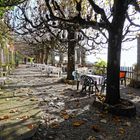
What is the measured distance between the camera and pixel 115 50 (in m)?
11.1

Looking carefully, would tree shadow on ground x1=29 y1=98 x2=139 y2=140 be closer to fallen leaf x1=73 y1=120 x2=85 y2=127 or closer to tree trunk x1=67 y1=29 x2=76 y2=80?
fallen leaf x1=73 y1=120 x2=85 y2=127

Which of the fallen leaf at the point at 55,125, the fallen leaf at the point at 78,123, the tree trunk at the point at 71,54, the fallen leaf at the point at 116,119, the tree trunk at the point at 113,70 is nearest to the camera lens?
the fallen leaf at the point at 55,125

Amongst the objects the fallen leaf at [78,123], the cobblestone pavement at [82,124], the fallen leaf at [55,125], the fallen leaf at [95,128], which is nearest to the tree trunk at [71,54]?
the cobblestone pavement at [82,124]

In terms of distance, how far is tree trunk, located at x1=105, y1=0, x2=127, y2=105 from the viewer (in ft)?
35.9

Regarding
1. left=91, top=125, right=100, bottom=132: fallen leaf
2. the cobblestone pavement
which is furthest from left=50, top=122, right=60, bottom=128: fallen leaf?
left=91, top=125, right=100, bottom=132: fallen leaf

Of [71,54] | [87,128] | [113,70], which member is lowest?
[87,128]

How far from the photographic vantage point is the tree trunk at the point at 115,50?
10953 millimetres

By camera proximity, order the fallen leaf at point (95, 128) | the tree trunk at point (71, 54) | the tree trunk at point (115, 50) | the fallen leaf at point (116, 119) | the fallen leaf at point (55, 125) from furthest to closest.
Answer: the tree trunk at point (71, 54) → the tree trunk at point (115, 50) → the fallen leaf at point (116, 119) → the fallen leaf at point (55, 125) → the fallen leaf at point (95, 128)

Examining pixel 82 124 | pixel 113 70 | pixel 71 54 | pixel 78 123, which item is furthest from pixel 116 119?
pixel 71 54

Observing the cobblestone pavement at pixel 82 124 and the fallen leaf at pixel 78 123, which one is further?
the fallen leaf at pixel 78 123

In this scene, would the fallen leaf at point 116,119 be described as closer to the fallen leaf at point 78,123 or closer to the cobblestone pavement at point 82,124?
the cobblestone pavement at point 82,124

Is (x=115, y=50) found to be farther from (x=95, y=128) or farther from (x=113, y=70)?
(x=95, y=128)

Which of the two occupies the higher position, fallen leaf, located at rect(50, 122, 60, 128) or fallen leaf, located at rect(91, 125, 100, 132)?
fallen leaf, located at rect(50, 122, 60, 128)

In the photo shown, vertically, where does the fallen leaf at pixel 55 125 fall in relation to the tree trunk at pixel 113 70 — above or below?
below
